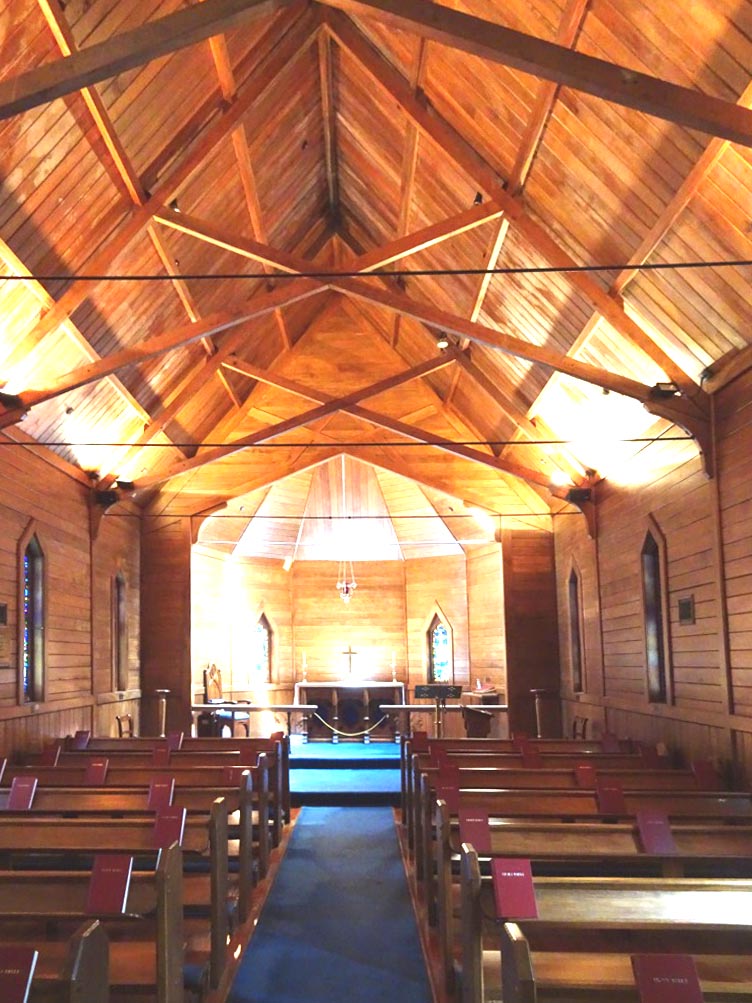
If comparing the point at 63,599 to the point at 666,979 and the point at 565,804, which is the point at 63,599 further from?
the point at 666,979

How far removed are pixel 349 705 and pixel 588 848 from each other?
12037mm

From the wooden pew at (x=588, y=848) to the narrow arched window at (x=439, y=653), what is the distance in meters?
11.5

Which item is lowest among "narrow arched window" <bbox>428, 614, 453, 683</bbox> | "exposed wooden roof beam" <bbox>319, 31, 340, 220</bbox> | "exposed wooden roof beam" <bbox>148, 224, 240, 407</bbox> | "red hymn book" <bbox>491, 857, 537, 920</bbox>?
"red hymn book" <bbox>491, 857, 537, 920</bbox>

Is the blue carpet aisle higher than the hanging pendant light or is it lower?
lower

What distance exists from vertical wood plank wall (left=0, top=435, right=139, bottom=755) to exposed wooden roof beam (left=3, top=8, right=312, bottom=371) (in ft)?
6.63

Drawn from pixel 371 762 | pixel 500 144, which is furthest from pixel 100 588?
pixel 500 144

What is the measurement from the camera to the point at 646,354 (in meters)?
8.05

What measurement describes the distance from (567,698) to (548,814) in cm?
782

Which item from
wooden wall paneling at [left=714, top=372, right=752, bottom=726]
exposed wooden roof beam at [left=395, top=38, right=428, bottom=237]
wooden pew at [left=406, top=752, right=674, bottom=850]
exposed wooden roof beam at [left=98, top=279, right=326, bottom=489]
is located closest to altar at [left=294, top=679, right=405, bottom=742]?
exposed wooden roof beam at [left=98, top=279, right=326, bottom=489]

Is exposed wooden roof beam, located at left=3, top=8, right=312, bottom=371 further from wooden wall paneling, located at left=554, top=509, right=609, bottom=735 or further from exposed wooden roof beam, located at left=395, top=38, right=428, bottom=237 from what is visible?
wooden wall paneling, located at left=554, top=509, right=609, bottom=735

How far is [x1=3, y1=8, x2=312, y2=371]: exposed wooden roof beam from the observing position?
7.98m

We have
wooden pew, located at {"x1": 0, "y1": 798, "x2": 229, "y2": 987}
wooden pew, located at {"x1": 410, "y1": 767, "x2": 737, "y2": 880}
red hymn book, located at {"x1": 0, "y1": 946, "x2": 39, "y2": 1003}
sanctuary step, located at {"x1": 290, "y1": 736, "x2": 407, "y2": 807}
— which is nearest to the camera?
red hymn book, located at {"x1": 0, "y1": 946, "x2": 39, "y2": 1003}

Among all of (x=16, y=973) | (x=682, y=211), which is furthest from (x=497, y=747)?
(x=16, y=973)

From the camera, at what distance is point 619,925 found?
3.18 meters
